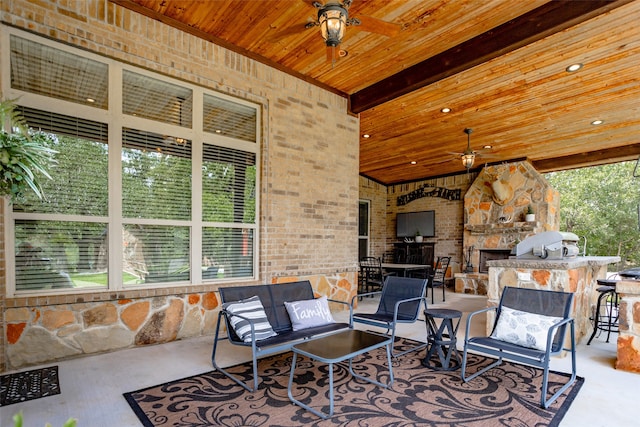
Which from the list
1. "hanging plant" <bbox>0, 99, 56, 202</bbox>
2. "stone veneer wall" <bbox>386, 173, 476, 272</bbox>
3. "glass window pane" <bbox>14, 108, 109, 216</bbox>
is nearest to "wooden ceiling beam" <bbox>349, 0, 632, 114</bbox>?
"glass window pane" <bbox>14, 108, 109, 216</bbox>

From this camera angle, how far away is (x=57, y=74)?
3312mm

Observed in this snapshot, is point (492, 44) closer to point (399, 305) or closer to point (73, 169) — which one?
point (399, 305)

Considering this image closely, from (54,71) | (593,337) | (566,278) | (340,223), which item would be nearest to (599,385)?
(566,278)

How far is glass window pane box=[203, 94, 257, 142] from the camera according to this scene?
4277 millimetres

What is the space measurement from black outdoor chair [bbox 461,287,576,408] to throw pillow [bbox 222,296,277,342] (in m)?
1.67

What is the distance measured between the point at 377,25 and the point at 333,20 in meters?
0.48

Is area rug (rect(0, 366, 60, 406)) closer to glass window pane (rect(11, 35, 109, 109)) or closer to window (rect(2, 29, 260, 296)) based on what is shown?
window (rect(2, 29, 260, 296))

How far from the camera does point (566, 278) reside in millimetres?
3506

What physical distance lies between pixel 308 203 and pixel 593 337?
152 inches

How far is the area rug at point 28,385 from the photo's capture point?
2507mm

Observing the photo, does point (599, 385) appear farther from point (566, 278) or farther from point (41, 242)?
point (41, 242)

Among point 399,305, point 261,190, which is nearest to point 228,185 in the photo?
point 261,190

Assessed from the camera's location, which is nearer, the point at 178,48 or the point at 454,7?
the point at 454,7

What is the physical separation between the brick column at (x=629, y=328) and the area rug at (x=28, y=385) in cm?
472
